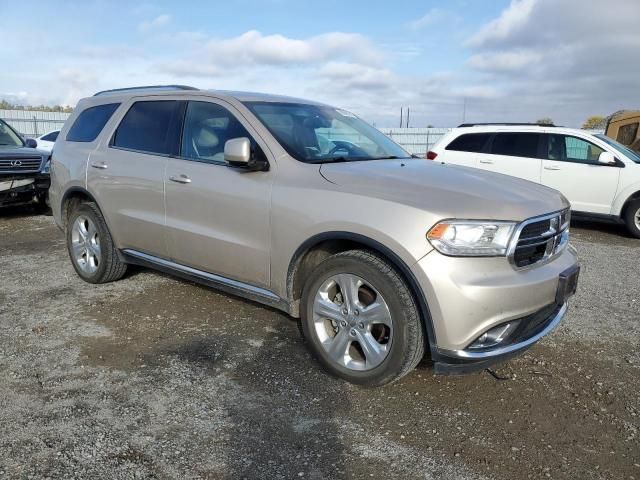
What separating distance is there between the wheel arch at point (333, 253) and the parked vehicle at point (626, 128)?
1595 centimetres

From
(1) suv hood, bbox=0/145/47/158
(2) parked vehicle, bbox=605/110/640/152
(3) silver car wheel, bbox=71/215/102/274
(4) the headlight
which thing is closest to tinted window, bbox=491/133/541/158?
(3) silver car wheel, bbox=71/215/102/274

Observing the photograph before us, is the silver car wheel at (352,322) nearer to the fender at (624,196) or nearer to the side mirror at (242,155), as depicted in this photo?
the side mirror at (242,155)

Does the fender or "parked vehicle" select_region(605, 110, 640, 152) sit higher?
"parked vehicle" select_region(605, 110, 640, 152)

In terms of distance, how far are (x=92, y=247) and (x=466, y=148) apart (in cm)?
710

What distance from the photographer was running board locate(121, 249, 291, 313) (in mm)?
3732

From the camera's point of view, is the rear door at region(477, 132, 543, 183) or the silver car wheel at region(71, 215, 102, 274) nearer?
the silver car wheel at region(71, 215, 102, 274)

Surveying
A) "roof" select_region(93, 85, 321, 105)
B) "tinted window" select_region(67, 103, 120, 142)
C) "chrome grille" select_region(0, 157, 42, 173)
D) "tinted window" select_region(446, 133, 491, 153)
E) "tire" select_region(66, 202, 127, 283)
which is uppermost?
"roof" select_region(93, 85, 321, 105)

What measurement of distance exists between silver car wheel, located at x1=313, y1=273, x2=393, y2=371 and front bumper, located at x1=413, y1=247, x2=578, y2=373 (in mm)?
317

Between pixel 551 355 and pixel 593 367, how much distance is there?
0.28 metres

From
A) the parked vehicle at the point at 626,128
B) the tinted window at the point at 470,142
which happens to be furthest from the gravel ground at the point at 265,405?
the parked vehicle at the point at 626,128

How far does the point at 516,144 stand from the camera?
9664 mm

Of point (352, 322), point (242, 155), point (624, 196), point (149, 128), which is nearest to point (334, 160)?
point (242, 155)

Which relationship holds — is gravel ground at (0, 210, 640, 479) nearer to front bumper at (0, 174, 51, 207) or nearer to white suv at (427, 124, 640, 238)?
white suv at (427, 124, 640, 238)

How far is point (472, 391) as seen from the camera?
333cm
